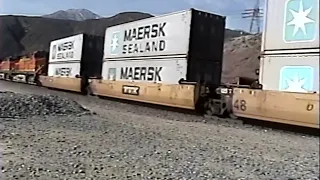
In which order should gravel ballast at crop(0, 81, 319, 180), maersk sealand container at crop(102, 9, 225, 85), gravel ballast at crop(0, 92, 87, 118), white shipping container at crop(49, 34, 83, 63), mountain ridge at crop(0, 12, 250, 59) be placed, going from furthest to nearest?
white shipping container at crop(49, 34, 83, 63) → maersk sealand container at crop(102, 9, 225, 85) → gravel ballast at crop(0, 92, 87, 118) → gravel ballast at crop(0, 81, 319, 180) → mountain ridge at crop(0, 12, 250, 59)

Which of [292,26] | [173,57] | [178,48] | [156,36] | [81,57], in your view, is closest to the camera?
[292,26]

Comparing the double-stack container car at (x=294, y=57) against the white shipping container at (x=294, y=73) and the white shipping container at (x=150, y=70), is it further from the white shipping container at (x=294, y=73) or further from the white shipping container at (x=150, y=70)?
the white shipping container at (x=150, y=70)

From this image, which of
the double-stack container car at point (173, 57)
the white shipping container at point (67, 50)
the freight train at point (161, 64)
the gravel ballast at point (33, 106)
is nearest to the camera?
the gravel ballast at point (33, 106)

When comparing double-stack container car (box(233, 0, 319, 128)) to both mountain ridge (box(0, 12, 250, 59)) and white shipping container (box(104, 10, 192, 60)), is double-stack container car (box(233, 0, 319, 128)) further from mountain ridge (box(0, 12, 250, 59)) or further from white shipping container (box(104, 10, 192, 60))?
white shipping container (box(104, 10, 192, 60))

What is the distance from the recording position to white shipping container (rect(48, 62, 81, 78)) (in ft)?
50.0

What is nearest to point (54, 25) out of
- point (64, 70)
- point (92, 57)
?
point (92, 57)

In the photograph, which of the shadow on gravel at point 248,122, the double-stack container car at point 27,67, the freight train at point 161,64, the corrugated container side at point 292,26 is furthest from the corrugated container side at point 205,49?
the double-stack container car at point 27,67

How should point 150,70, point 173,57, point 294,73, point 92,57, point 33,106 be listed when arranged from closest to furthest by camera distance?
1. point 294,73
2. point 33,106
3. point 173,57
4. point 150,70
5. point 92,57

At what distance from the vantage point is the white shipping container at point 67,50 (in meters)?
14.8

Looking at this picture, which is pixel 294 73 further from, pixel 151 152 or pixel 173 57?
pixel 173 57

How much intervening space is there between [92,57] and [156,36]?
5863mm

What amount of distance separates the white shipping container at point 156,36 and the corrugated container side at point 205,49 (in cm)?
23

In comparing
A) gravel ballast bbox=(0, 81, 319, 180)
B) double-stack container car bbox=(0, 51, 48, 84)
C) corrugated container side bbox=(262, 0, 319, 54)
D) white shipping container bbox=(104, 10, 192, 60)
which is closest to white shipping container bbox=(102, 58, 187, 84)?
white shipping container bbox=(104, 10, 192, 60)

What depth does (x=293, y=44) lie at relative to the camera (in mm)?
1246
